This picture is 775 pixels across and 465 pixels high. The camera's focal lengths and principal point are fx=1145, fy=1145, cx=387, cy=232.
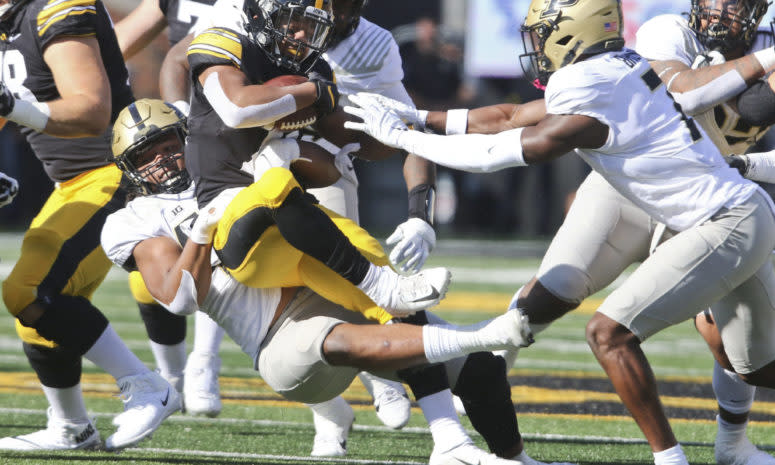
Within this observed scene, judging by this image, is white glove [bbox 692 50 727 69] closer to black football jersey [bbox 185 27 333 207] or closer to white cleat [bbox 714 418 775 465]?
white cleat [bbox 714 418 775 465]

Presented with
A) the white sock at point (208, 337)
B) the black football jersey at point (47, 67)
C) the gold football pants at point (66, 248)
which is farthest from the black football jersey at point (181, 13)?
the white sock at point (208, 337)

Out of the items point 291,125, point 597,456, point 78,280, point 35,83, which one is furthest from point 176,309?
point 597,456

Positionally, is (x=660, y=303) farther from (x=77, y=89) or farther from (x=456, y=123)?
(x=77, y=89)

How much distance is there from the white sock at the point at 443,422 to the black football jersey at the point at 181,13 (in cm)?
242

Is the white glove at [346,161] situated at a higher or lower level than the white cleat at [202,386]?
higher

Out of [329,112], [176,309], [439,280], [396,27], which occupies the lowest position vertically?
[396,27]

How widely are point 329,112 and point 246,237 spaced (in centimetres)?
53

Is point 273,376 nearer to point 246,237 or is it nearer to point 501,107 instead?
point 246,237

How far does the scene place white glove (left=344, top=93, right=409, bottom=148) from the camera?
3.47m

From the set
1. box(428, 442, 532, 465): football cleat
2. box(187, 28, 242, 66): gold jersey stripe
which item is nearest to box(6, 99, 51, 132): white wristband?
box(187, 28, 242, 66): gold jersey stripe

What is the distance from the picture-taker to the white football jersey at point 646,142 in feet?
11.1

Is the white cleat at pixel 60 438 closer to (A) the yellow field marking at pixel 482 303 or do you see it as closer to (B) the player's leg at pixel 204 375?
(B) the player's leg at pixel 204 375

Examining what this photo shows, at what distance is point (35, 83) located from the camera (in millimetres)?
4301

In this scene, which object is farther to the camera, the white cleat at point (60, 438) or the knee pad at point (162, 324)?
the knee pad at point (162, 324)
